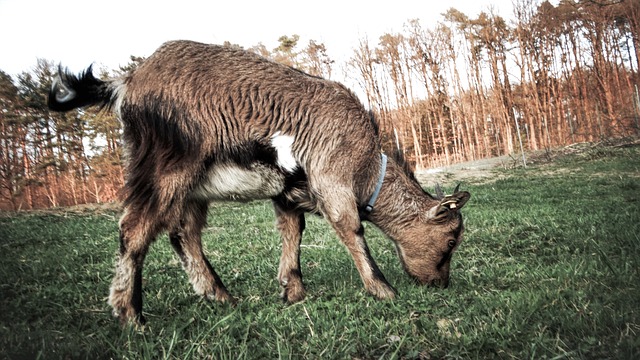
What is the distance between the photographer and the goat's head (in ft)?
12.3

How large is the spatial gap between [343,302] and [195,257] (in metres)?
1.30

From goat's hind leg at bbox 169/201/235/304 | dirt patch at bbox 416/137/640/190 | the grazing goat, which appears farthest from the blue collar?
dirt patch at bbox 416/137/640/190

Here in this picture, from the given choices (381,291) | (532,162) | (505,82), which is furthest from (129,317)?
(505,82)

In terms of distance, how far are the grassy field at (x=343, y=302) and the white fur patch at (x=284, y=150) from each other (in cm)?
109

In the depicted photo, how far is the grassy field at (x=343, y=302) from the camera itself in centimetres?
206

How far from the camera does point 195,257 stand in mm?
3328

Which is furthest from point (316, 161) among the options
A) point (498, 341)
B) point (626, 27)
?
point (626, 27)

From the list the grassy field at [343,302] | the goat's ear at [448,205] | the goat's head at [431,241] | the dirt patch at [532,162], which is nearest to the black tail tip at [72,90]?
the grassy field at [343,302]

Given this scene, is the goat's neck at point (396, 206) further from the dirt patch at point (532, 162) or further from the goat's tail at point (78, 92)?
the dirt patch at point (532, 162)

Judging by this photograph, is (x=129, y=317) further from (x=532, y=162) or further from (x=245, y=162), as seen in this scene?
(x=532, y=162)

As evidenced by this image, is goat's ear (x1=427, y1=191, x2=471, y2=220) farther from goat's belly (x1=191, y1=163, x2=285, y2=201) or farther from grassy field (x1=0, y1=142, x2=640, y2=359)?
goat's belly (x1=191, y1=163, x2=285, y2=201)

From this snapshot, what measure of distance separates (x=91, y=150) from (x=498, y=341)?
12.9m

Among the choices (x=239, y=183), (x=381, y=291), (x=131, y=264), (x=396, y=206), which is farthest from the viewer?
(x=396, y=206)

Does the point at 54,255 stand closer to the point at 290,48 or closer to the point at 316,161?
the point at 316,161
